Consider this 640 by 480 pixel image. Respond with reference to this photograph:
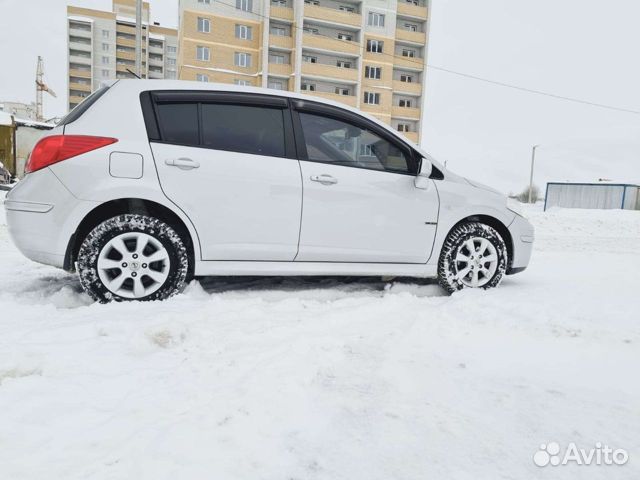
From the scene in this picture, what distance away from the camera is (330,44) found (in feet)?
125

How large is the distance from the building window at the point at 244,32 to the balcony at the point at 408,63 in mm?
12931

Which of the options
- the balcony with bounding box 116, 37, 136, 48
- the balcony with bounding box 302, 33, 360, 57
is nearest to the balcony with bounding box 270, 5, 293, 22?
the balcony with bounding box 302, 33, 360, 57

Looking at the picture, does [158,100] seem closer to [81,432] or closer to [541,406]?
[81,432]

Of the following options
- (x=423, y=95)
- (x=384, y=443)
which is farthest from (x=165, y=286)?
(x=423, y=95)

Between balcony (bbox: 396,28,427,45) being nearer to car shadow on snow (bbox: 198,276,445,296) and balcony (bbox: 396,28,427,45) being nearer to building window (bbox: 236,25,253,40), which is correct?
building window (bbox: 236,25,253,40)

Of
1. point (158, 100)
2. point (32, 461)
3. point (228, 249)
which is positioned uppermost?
point (158, 100)

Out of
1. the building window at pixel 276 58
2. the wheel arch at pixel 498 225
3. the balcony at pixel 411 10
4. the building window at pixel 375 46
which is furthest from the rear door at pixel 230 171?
the balcony at pixel 411 10

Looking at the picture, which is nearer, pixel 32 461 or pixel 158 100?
pixel 32 461

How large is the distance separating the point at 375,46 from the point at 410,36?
3.67m

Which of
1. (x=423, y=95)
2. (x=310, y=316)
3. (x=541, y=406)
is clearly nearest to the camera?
(x=541, y=406)

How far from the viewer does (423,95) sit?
42.8 metres

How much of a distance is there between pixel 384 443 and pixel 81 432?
1056mm

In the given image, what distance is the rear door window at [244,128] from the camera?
11.2 feet

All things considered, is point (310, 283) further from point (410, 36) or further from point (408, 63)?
point (410, 36)
